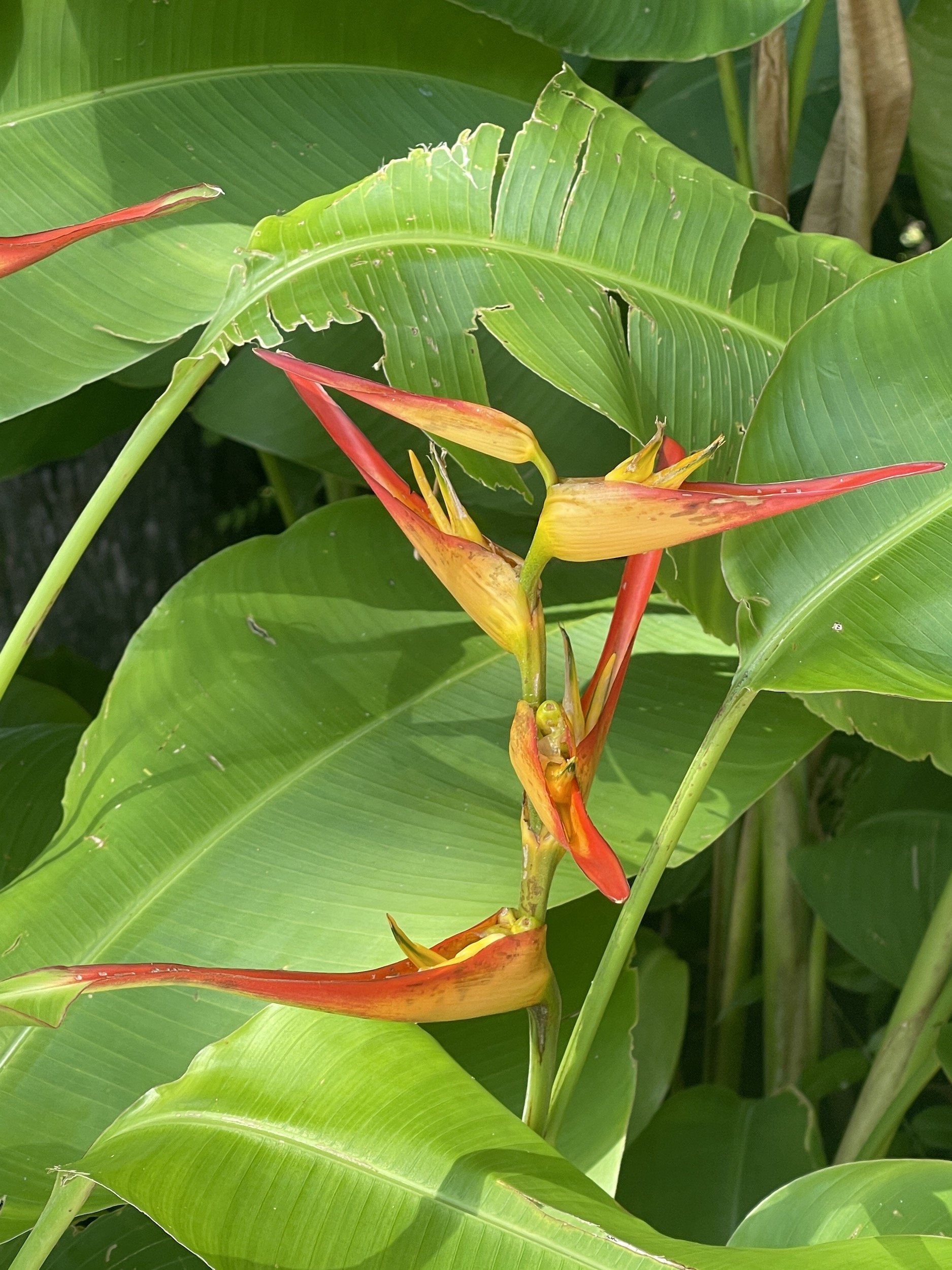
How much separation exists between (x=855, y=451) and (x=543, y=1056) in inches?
11.0

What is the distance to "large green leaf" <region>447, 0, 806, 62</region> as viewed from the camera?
51cm

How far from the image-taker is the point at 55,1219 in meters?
0.36

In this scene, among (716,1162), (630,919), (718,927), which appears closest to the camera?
(630,919)

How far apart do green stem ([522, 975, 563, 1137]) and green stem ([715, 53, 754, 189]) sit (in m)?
0.56

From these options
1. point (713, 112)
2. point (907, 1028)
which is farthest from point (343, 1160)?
point (713, 112)

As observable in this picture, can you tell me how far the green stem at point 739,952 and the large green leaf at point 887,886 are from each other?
0.25 feet

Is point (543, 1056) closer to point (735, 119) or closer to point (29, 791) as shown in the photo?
point (29, 791)

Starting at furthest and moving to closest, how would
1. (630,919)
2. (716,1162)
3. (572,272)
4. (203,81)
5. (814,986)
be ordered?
(814,986)
(716,1162)
(203,81)
(572,272)
(630,919)

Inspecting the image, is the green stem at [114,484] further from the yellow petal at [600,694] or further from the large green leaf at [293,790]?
the yellow petal at [600,694]

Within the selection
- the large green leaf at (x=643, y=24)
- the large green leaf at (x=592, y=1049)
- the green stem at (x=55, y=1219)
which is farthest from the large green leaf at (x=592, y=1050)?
the large green leaf at (x=643, y=24)

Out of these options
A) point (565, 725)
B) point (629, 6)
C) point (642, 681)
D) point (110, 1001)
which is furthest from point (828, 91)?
point (110, 1001)

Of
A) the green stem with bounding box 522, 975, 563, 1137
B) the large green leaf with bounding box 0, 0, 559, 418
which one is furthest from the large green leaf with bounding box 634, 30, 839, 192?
the green stem with bounding box 522, 975, 563, 1137

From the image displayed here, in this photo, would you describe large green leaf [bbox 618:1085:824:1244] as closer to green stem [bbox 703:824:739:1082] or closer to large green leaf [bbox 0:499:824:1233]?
green stem [bbox 703:824:739:1082]

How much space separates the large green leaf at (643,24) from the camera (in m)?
0.51
